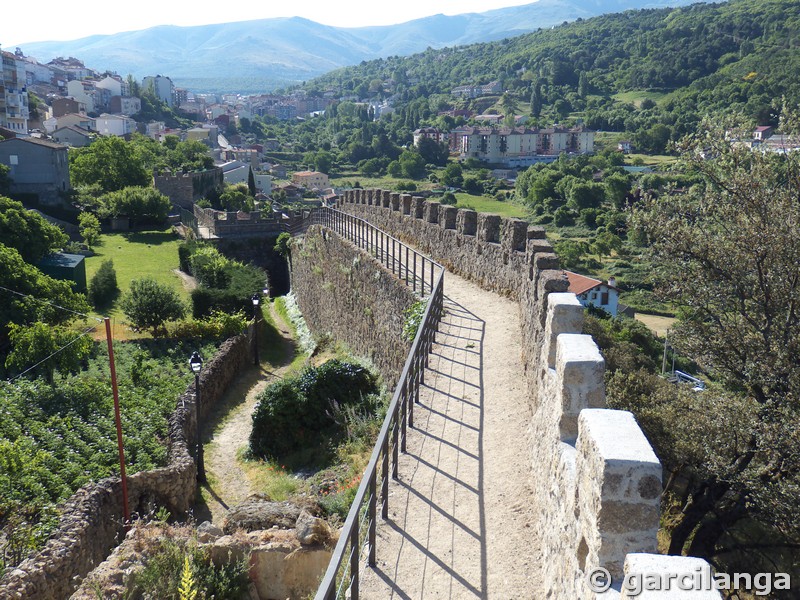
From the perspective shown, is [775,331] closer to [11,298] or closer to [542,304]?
[542,304]

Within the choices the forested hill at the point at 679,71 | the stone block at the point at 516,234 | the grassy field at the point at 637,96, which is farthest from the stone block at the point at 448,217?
the grassy field at the point at 637,96

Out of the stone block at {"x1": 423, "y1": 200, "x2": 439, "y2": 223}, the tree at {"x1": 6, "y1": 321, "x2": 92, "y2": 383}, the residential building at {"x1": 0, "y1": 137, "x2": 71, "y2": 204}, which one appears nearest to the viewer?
the stone block at {"x1": 423, "y1": 200, "x2": 439, "y2": 223}

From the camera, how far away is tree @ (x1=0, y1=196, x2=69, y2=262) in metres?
29.3

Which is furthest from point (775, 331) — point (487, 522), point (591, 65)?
point (591, 65)

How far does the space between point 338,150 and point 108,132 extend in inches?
2300

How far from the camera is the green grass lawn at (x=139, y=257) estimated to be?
34031mm

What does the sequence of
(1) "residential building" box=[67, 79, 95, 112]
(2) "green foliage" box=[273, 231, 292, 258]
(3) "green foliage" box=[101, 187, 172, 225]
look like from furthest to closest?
1. (1) "residential building" box=[67, 79, 95, 112]
2. (3) "green foliage" box=[101, 187, 172, 225]
3. (2) "green foliage" box=[273, 231, 292, 258]

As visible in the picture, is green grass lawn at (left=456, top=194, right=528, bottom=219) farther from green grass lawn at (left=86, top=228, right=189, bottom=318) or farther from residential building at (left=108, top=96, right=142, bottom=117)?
residential building at (left=108, top=96, right=142, bottom=117)

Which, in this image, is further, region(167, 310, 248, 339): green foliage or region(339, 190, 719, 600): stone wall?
region(167, 310, 248, 339): green foliage

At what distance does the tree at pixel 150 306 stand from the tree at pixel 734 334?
1720cm

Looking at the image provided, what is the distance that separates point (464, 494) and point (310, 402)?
773 centimetres

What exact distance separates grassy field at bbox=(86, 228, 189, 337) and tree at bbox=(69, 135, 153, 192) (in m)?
10.9

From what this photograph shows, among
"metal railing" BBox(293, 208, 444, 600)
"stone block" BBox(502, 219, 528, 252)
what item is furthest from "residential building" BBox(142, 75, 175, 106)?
"metal railing" BBox(293, 208, 444, 600)

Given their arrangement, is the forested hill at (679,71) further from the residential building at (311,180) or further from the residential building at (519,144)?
the residential building at (311,180)
